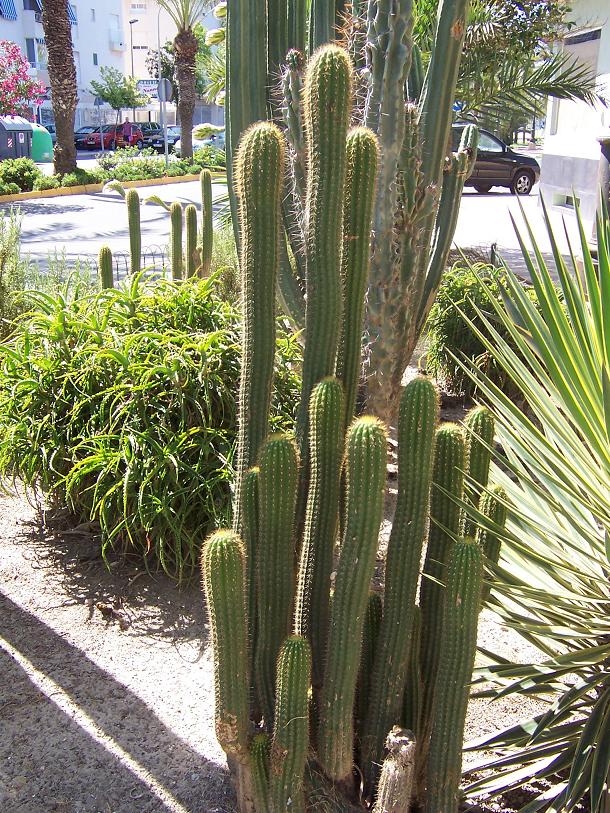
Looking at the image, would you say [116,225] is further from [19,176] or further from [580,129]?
[580,129]

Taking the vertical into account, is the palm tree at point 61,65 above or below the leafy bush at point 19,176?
above

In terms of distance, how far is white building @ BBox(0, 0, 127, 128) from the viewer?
5034 cm

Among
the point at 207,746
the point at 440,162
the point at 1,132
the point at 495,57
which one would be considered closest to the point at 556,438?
the point at 207,746

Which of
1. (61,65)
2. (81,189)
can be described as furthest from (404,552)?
(81,189)

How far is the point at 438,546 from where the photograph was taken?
2365 mm

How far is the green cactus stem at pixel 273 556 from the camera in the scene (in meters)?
2.20

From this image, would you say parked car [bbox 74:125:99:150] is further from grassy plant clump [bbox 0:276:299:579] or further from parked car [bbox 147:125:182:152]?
grassy plant clump [bbox 0:276:299:579]

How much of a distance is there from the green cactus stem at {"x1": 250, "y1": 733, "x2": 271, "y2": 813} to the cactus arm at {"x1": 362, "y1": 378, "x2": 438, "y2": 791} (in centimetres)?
32

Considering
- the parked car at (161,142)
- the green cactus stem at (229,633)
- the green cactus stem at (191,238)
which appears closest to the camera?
the green cactus stem at (229,633)

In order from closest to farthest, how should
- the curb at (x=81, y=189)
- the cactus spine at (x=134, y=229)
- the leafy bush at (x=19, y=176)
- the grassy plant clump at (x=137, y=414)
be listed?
the grassy plant clump at (x=137, y=414), the cactus spine at (x=134, y=229), the curb at (x=81, y=189), the leafy bush at (x=19, y=176)

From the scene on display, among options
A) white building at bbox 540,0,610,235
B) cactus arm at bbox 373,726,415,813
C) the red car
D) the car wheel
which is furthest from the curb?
cactus arm at bbox 373,726,415,813

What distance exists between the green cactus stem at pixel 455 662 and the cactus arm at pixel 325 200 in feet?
2.33

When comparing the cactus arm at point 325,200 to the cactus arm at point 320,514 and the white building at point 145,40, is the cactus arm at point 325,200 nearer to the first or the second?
the cactus arm at point 320,514

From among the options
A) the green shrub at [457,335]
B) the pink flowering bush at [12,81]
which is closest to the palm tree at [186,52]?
the pink flowering bush at [12,81]
